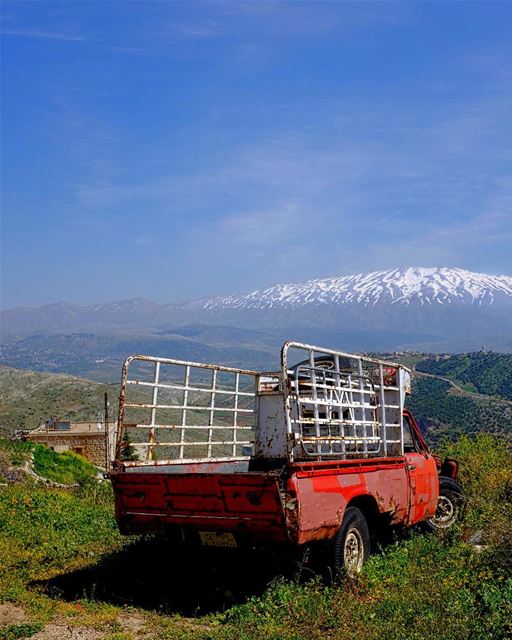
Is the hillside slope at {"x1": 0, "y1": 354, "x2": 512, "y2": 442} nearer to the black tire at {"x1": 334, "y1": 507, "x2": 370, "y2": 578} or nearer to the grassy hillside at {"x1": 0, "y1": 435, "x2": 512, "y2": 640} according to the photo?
the grassy hillside at {"x1": 0, "y1": 435, "x2": 512, "y2": 640}

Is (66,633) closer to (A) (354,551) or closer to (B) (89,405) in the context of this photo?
(A) (354,551)

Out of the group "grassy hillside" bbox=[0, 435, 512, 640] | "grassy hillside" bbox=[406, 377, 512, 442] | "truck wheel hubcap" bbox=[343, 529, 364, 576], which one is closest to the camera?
"grassy hillside" bbox=[0, 435, 512, 640]

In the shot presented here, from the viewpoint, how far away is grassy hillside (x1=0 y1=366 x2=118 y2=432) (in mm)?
86375

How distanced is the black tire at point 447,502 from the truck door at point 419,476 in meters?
0.67

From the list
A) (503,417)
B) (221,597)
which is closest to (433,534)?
(221,597)

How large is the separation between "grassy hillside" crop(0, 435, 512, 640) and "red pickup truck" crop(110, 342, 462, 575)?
23.8 inches

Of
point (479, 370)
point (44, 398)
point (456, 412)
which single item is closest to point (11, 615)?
point (44, 398)

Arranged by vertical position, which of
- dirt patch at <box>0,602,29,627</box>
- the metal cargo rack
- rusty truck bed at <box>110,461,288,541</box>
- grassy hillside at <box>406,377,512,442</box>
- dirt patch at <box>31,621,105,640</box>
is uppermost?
the metal cargo rack

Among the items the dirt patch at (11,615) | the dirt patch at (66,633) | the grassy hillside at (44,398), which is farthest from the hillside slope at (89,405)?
the dirt patch at (66,633)

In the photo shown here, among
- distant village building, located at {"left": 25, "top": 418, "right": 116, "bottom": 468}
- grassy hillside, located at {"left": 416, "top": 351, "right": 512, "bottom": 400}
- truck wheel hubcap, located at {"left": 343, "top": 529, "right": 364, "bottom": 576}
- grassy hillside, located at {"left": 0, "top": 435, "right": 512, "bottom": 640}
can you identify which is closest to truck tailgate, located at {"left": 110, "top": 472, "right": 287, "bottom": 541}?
grassy hillside, located at {"left": 0, "top": 435, "right": 512, "bottom": 640}

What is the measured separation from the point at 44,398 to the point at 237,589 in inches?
3886

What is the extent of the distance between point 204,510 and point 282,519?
1011 millimetres

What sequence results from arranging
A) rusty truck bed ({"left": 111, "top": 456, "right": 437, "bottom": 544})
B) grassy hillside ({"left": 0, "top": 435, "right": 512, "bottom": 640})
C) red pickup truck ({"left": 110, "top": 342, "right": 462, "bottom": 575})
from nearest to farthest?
grassy hillside ({"left": 0, "top": 435, "right": 512, "bottom": 640}) < rusty truck bed ({"left": 111, "top": 456, "right": 437, "bottom": 544}) < red pickup truck ({"left": 110, "top": 342, "right": 462, "bottom": 575})

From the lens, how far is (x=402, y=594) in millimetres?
7242
